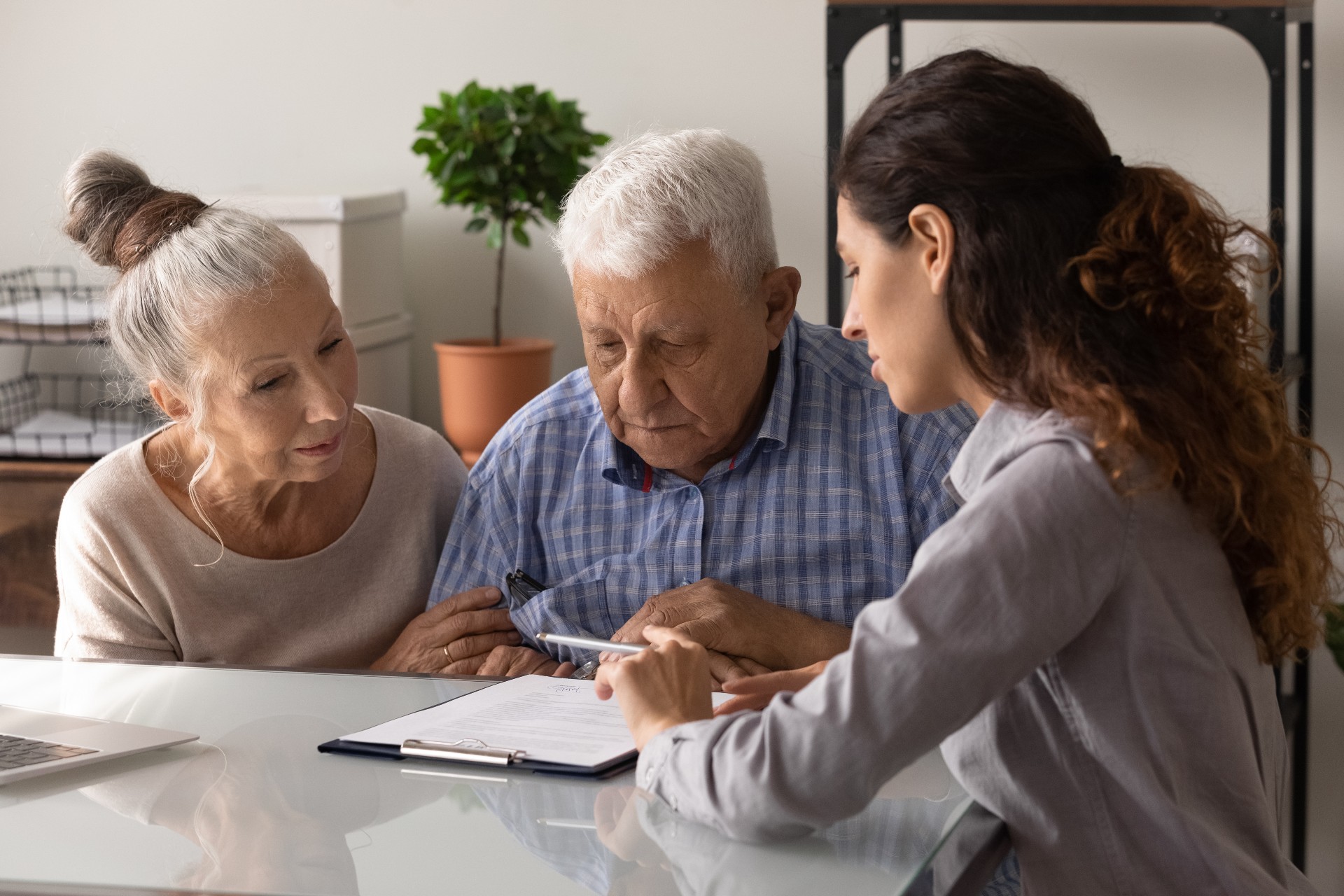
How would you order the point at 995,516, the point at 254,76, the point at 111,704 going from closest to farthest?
the point at 995,516 → the point at 111,704 → the point at 254,76

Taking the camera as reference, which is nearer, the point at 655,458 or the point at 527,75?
the point at 655,458

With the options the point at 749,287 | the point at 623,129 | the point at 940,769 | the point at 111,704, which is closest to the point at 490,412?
the point at 623,129

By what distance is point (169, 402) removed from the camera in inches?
65.2

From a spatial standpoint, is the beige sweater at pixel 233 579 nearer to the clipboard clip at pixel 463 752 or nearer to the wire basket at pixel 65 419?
the clipboard clip at pixel 463 752

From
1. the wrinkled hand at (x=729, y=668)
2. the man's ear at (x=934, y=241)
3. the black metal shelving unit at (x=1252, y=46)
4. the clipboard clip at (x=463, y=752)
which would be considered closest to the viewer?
the man's ear at (x=934, y=241)

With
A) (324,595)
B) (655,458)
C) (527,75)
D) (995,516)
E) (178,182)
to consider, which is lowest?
(324,595)

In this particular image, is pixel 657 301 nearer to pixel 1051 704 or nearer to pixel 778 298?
pixel 778 298

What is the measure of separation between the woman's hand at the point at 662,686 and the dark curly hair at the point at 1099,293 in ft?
1.01

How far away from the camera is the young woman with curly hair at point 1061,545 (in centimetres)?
85

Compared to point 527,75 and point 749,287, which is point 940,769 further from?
point 527,75

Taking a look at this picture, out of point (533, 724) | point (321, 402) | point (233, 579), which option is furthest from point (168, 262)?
point (533, 724)

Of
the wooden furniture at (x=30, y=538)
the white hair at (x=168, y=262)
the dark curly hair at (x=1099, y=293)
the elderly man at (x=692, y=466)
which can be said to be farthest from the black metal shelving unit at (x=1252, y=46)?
the wooden furniture at (x=30, y=538)

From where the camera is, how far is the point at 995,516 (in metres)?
0.84

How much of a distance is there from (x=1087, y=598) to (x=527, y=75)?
6.80 feet
